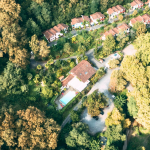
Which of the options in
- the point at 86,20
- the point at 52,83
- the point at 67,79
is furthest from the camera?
the point at 86,20

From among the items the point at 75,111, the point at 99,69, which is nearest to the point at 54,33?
the point at 99,69

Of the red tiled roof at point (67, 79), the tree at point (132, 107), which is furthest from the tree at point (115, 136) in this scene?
the red tiled roof at point (67, 79)

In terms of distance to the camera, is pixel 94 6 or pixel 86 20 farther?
pixel 94 6

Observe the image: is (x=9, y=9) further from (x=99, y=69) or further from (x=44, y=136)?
(x=44, y=136)

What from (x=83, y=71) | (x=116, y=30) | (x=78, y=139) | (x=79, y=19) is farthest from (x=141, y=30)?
(x=78, y=139)

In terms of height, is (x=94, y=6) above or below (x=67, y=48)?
above

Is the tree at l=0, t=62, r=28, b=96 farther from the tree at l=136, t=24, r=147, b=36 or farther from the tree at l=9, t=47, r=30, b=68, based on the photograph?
the tree at l=136, t=24, r=147, b=36

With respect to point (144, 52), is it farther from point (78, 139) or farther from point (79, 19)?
point (78, 139)

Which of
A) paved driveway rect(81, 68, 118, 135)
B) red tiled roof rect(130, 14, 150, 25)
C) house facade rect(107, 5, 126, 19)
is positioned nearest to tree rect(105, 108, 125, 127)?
paved driveway rect(81, 68, 118, 135)
